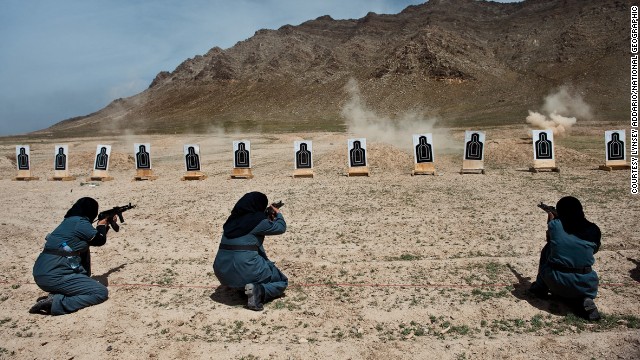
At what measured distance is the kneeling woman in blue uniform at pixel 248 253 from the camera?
209 inches

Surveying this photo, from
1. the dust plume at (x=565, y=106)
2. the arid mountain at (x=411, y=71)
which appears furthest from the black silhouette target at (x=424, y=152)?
the arid mountain at (x=411, y=71)

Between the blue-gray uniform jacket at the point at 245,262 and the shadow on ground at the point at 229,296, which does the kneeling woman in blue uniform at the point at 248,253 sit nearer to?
the blue-gray uniform jacket at the point at 245,262

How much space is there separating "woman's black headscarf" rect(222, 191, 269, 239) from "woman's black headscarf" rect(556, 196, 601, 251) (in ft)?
10.3

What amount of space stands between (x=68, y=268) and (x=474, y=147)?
12124 mm

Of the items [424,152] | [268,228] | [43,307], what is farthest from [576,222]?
[424,152]

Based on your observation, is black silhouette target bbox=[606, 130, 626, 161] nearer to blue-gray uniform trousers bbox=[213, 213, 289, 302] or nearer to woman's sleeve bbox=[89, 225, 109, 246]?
blue-gray uniform trousers bbox=[213, 213, 289, 302]

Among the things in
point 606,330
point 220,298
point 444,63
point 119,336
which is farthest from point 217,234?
point 444,63

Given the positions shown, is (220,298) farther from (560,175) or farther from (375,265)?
(560,175)

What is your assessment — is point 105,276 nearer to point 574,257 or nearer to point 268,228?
point 268,228

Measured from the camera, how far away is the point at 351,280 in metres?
6.29

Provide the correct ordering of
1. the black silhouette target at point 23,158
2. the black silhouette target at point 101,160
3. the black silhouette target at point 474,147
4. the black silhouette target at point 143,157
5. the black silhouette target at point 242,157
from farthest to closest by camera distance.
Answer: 1. the black silhouette target at point 23,158
2. the black silhouette target at point 101,160
3. the black silhouette target at point 143,157
4. the black silhouette target at point 242,157
5. the black silhouette target at point 474,147

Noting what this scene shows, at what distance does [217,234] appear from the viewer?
879cm

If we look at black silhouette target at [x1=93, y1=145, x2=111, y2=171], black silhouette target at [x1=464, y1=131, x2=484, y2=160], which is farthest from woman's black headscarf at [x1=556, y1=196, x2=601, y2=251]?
black silhouette target at [x1=93, y1=145, x2=111, y2=171]

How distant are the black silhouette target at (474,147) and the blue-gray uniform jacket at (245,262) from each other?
10747 mm
